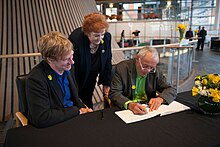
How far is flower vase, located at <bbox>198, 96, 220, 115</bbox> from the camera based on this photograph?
141cm

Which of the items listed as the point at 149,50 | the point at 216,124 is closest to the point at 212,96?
the point at 216,124

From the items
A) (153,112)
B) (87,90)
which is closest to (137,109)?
(153,112)

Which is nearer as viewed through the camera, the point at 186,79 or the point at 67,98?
the point at 67,98

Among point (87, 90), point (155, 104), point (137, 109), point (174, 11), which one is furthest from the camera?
point (174, 11)

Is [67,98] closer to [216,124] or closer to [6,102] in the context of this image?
[216,124]

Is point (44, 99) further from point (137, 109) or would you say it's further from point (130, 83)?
point (130, 83)

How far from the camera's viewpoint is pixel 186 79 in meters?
4.91

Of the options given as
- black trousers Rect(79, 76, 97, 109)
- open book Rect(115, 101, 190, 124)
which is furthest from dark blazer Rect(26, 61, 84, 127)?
black trousers Rect(79, 76, 97, 109)

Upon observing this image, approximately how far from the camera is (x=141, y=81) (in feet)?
6.26

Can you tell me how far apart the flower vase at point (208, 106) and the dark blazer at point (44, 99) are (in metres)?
0.90

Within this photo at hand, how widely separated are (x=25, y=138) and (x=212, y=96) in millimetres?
1202

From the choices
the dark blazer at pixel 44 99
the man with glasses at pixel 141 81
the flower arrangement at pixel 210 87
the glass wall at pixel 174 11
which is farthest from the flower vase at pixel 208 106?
the glass wall at pixel 174 11

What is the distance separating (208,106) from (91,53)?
45.8 inches

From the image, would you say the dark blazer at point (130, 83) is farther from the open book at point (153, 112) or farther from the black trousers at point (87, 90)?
the black trousers at point (87, 90)
